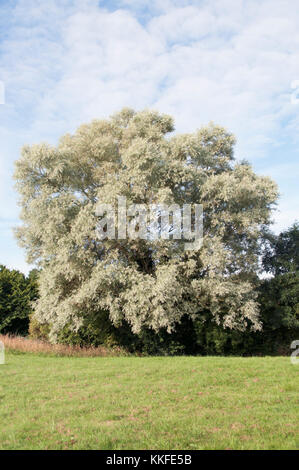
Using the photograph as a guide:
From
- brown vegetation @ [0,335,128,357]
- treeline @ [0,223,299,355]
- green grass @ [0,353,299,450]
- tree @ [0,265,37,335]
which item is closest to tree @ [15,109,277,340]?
treeline @ [0,223,299,355]

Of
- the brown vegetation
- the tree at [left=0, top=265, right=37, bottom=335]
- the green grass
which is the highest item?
the tree at [left=0, top=265, right=37, bottom=335]

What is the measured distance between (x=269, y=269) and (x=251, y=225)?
5717mm

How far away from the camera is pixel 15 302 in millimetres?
23516

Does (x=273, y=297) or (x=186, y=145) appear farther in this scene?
(x=273, y=297)

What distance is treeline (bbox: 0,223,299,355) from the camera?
17859mm

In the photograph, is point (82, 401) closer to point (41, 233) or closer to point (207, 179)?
point (41, 233)

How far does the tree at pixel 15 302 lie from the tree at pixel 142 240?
5.00m

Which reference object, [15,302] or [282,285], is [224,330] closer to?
[282,285]

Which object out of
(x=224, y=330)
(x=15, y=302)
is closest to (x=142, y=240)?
(x=224, y=330)

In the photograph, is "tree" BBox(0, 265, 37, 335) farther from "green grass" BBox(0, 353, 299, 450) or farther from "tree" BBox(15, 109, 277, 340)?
"green grass" BBox(0, 353, 299, 450)

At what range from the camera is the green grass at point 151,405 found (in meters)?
5.67

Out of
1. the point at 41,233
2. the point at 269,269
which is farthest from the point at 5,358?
the point at 269,269

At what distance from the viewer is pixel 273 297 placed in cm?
1995

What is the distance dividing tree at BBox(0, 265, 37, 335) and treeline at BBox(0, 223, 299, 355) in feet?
0.19
